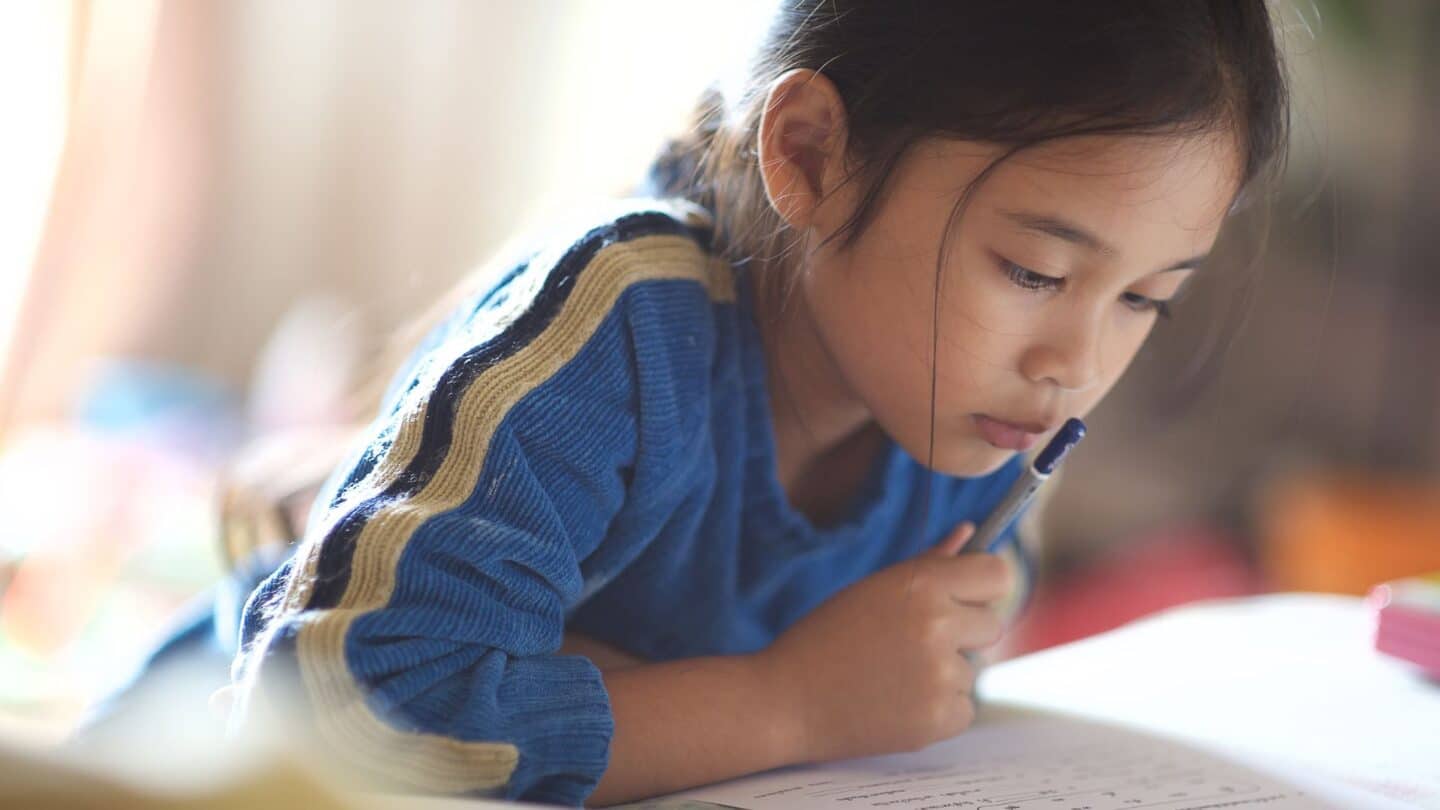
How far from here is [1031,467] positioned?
61cm

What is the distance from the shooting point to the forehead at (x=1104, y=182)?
535mm

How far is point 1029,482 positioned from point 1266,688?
10.0 inches

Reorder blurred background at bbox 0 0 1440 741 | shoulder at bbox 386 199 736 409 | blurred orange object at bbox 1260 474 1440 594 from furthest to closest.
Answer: blurred orange object at bbox 1260 474 1440 594, blurred background at bbox 0 0 1440 741, shoulder at bbox 386 199 736 409

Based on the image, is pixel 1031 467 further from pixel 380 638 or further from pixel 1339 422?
pixel 1339 422

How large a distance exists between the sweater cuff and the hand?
0.11 meters

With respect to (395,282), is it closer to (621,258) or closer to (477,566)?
(621,258)

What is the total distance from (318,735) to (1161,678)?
20.6 inches

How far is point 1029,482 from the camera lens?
617 millimetres

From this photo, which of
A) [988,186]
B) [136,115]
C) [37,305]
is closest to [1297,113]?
[988,186]

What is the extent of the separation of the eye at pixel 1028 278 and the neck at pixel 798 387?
121 mm

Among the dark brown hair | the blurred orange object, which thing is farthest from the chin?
the blurred orange object

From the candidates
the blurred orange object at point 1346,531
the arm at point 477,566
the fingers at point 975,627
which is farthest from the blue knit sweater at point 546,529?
the blurred orange object at point 1346,531

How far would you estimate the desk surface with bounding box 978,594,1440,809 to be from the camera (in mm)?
640

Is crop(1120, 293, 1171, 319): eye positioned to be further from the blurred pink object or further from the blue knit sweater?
the blurred pink object
